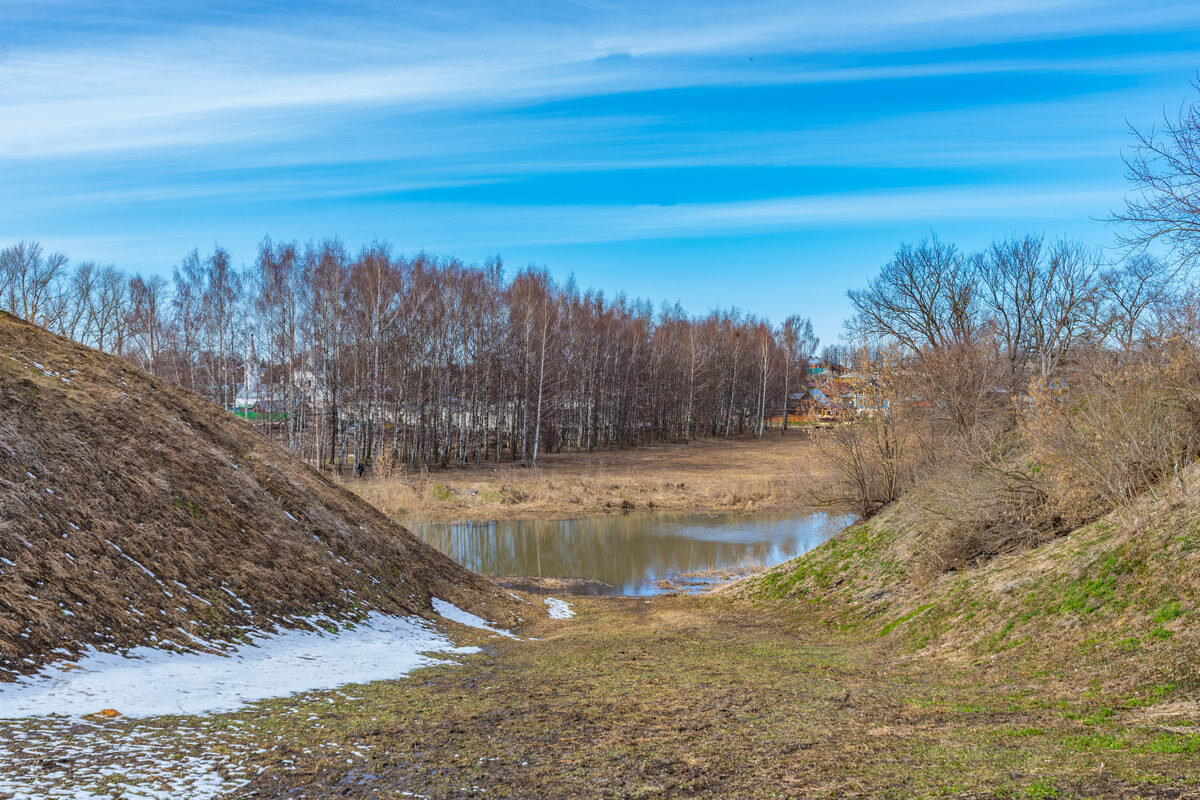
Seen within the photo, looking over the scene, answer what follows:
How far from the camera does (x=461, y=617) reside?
48.0 feet

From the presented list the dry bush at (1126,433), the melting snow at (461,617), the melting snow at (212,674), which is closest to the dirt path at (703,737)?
the melting snow at (212,674)

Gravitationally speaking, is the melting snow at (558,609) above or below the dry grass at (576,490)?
below

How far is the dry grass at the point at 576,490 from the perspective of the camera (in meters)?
35.0

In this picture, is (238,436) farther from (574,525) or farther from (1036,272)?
(1036,272)

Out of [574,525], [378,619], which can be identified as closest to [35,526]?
[378,619]

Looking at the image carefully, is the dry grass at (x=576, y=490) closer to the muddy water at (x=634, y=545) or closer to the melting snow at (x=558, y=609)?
the muddy water at (x=634, y=545)

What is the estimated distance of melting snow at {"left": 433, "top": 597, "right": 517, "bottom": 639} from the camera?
46.5ft

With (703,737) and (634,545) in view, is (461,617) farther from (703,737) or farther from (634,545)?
(634,545)

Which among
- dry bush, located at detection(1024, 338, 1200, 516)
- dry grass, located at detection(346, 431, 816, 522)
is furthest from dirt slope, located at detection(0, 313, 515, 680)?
dry grass, located at detection(346, 431, 816, 522)

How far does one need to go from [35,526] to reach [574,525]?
26.9m

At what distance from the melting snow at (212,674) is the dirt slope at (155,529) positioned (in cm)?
36

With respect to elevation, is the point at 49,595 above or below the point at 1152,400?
below

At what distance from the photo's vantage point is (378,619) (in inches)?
490

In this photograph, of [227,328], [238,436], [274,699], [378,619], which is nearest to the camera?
[274,699]
